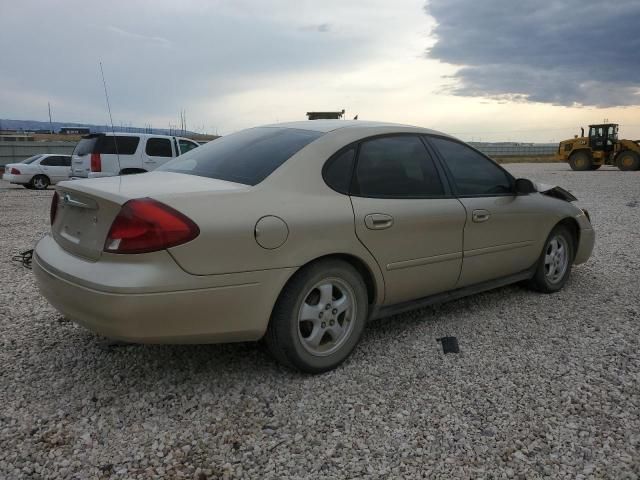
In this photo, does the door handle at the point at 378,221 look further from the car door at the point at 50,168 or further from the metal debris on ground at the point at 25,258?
the car door at the point at 50,168

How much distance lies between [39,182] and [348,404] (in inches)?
792

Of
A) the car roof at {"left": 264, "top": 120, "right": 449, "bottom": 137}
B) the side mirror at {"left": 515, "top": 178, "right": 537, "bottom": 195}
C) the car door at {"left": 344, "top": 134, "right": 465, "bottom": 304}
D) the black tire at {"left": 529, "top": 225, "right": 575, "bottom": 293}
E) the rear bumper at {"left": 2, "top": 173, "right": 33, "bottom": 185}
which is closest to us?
the car door at {"left": 344, "top": 134, "right": 465, "bottom": 304}

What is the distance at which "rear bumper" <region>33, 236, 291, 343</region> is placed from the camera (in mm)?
2480

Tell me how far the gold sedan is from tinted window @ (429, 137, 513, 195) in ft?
0.04

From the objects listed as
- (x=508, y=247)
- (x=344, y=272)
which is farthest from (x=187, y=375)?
(x=508, y=247)

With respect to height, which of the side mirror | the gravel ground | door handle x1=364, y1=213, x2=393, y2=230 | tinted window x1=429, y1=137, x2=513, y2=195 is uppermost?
tinted window x1=429, y1=137, x2=513, y2=195

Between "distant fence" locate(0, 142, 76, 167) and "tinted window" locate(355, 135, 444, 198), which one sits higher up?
"distant fence" locate(0, 142, 76, 167)

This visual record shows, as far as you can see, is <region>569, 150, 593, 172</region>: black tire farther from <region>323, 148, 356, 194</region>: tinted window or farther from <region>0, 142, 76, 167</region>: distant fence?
<region>0, 142, 76, 167</region>: distant fence

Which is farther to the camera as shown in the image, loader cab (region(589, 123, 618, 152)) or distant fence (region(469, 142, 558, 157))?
distant fence (region(469, 142, 558, 157))

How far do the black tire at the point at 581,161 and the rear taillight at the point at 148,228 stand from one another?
2962 cm

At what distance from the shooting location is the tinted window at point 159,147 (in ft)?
44.5

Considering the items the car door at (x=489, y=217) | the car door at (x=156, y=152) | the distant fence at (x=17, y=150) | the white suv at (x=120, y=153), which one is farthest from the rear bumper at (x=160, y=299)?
the distant fence at (x=17, y=150)

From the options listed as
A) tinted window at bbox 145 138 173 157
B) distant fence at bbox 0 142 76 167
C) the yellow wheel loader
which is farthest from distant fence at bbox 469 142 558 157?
tinted window at bbox 145 138 173 157

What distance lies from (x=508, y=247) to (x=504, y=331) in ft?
2.33
